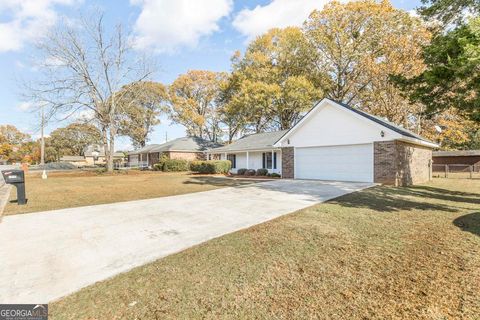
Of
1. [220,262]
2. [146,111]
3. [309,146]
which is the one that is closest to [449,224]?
[220,262]

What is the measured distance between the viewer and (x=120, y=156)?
200 feet

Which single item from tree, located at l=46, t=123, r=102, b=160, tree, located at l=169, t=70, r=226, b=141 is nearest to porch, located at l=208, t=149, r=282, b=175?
tree, located at l=169, t=70, r=226, b=141

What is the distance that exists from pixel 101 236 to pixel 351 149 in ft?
43.3

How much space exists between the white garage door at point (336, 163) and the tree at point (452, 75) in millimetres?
4570

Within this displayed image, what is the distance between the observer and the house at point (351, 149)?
504 inches

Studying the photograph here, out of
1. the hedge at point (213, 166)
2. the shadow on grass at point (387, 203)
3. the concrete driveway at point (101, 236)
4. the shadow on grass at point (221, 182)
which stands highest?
the hedge at point (213, 166)

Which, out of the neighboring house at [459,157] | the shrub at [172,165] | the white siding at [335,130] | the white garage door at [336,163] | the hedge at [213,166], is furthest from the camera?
the shrub at [172,165]

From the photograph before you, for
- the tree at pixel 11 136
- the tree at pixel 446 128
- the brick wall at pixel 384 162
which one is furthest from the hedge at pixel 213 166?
the tree at pixel 11 136

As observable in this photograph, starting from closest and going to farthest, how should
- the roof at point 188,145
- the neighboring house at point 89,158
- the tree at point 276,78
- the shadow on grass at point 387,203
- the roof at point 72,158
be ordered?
the shadow on grass at point 387,203 → the tree at point 276,78 → the roof at point 188,145 → the neighboring house at point 89,158 → the roof at point 72,158

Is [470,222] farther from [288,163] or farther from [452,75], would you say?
[288,163]

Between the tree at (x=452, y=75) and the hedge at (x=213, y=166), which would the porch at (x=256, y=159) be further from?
the tree at (x=452, y=75)

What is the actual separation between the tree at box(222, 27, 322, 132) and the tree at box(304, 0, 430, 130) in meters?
1.91

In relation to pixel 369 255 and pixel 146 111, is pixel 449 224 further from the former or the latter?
pixel 146 111

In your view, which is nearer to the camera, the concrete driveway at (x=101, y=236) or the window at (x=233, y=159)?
the concrete driveway at (x=101, y=236)
